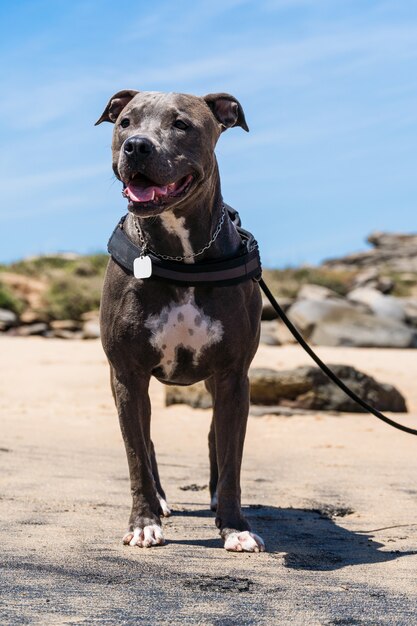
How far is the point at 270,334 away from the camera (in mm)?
21688

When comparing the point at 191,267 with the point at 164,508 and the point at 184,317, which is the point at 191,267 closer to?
the point at 184,317

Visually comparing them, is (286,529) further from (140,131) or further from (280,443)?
(280,443)

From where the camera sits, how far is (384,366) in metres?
17.9

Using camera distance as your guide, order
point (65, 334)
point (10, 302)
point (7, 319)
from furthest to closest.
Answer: point (10, 302), point (7, 319), point (65, 334)

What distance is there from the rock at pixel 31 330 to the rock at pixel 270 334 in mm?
5871

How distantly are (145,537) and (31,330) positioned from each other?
20750 millimetres

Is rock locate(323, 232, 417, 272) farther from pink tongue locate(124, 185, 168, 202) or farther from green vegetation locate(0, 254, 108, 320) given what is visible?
pink tongue locate(124, 185, 168, 202)

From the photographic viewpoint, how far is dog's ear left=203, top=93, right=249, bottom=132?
5945mm

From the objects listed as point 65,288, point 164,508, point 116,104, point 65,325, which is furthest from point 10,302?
point 116,104

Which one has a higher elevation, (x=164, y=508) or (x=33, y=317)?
(x=33, y=317)

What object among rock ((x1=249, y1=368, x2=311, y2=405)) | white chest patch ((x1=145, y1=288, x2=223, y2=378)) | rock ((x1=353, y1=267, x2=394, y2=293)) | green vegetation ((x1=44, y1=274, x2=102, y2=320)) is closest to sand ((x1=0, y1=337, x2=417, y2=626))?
rock ((x1=249, y1=368, x2=311, y2=405))

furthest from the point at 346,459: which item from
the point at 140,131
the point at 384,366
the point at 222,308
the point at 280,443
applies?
the point at 384,366

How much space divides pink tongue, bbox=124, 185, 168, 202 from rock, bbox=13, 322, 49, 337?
66.9 ft

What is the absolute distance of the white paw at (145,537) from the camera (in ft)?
18.5
